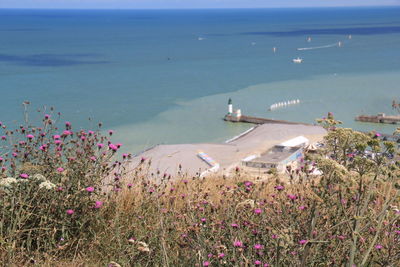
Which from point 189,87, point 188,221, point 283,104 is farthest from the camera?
point 189,87

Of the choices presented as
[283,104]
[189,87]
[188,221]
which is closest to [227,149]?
[283,104]

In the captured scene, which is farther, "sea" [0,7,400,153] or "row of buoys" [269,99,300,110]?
"row of buoys" [269,99,300,110]

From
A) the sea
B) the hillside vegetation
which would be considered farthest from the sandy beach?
the hillside vegetation

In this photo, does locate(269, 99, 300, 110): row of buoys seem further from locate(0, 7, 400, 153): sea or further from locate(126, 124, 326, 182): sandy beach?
locate(126, 124, 326, 182): sandy beach

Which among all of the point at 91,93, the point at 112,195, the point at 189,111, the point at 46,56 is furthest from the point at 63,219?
the point at 46,56

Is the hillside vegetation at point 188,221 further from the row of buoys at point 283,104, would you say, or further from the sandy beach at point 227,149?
the row of buoys at point 283,104

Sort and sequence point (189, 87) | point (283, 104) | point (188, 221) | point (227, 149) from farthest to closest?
point (189, 87)
point (283, 104)
point (227, 149)
point (188, 221)

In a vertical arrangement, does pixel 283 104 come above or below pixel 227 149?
below

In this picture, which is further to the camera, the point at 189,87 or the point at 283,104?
the point at 189,87

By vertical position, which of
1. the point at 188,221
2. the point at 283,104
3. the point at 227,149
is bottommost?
the point at 283,104

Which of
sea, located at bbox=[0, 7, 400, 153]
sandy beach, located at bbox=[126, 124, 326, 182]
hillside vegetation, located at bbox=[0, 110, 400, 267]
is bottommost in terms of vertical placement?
sea, located at bbox=[0, 7, 400, 153]

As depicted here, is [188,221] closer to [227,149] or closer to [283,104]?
[227,149]

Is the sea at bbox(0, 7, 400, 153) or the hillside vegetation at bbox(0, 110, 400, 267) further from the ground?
the hillside vegetation at bbox(0, 110, 400, 267)
